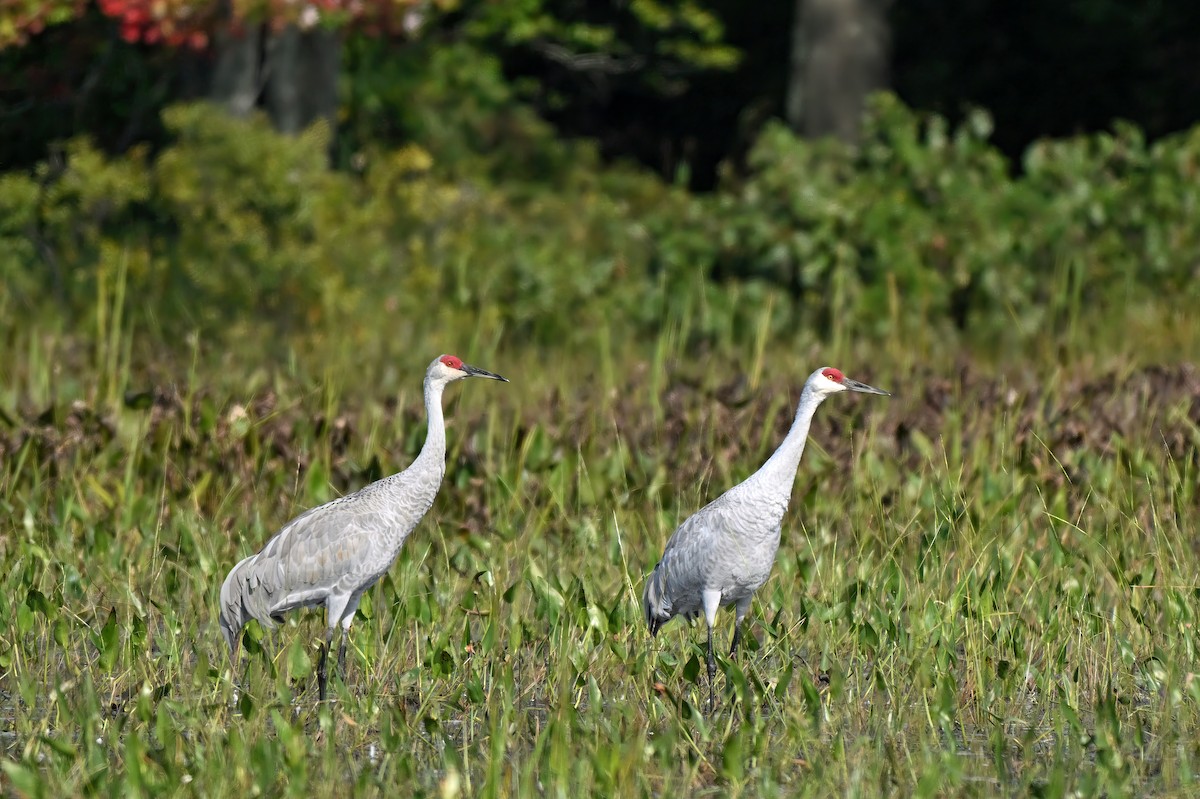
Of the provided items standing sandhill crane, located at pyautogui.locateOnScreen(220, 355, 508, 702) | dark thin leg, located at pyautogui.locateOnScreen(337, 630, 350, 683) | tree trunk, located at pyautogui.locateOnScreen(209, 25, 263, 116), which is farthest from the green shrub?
dark thin leg, located at pyautogui.locateOnScreen(337, 630, 350, 683)

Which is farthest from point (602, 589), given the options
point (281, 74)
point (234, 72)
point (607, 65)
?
point (607, 65)

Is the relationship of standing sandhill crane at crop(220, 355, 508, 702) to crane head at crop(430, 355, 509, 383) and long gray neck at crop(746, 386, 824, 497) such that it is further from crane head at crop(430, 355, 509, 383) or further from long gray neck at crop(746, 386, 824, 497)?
long gray neck at crop(746, 386, 824, 497)

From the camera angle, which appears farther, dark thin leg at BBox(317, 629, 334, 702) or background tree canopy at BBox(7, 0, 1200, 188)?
background tree canopy at BBox(7, 0, 1200, 188)

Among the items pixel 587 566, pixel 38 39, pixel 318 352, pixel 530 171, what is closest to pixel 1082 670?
pixel 587 566

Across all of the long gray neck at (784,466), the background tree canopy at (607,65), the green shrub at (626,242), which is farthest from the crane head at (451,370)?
the background tree canopy at (607,65)

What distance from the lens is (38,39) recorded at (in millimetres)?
11922

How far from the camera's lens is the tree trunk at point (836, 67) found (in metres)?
13.5

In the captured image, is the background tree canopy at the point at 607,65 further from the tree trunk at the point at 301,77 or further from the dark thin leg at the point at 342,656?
the dark thin leg at the point at 342,656

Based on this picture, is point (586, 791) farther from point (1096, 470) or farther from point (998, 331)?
point (998, 331)

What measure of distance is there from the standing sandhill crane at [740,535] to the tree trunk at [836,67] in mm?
7983

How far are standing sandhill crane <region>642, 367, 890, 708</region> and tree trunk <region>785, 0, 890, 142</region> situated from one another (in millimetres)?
7983

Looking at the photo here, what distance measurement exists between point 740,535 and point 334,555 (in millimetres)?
1245

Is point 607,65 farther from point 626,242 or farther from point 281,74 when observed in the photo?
point 281,74

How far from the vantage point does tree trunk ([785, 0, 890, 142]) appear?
1348 centimetres
